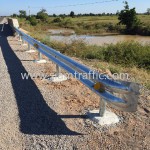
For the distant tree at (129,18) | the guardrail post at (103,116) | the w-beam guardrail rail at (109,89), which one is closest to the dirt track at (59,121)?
the guardrail post at (103,116)

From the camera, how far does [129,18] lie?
231 feet

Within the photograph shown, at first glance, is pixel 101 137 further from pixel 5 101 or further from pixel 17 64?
pixel 17 64

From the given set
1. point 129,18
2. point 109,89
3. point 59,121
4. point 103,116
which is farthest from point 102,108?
point 129,18

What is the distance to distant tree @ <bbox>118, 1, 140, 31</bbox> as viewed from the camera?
224 feet

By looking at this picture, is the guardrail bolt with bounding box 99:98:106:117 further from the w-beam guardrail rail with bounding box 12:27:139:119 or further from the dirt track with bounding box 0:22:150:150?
the dirt track with bounding box 0:22:150:150

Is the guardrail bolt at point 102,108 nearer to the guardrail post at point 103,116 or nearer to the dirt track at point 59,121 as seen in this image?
the guardrail post at point 103,116

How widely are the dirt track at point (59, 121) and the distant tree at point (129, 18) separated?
6295 centimetres

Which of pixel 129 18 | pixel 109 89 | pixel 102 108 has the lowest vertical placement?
pixel 129 18

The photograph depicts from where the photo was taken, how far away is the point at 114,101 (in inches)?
176

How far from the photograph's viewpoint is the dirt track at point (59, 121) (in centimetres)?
444

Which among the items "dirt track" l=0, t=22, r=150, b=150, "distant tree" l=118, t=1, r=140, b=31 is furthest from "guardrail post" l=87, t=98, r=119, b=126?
"distant tree" l=118, t=1, r=140, b=31

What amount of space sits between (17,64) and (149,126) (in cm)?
609

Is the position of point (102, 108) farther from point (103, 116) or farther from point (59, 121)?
point (59, 121)

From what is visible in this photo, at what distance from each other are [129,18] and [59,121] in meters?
67.8
